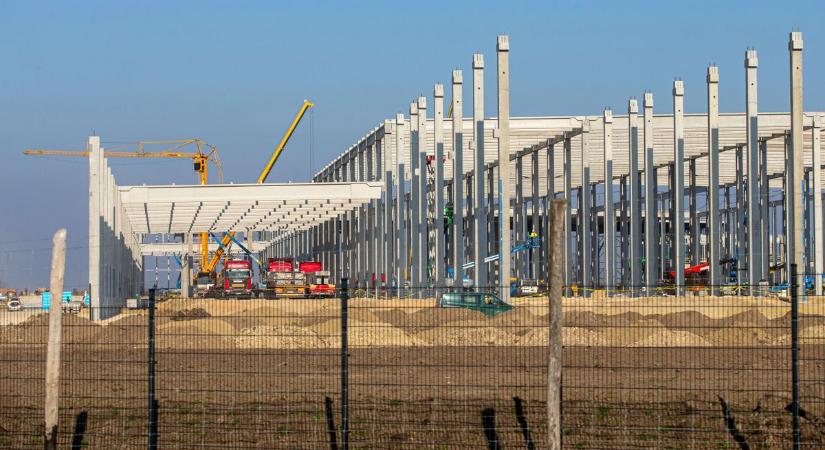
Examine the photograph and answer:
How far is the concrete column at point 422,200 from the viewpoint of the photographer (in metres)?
48.3

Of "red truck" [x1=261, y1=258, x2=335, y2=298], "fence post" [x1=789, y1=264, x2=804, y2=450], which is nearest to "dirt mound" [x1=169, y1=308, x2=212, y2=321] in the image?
"fence post" [x1=789, y1=264, x2=804, y2=450]

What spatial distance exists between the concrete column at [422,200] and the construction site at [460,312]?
0.34 feet

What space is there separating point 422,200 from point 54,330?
39.5m

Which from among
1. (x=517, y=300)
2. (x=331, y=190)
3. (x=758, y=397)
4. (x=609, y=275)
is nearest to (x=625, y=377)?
(x=758, y=397)

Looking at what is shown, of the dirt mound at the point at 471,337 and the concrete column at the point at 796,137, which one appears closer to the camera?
the dirt mound at the point at 471,337

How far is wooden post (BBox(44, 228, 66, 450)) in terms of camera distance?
35.6 feet

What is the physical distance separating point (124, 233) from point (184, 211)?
3.05 meters

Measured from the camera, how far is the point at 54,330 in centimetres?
1093

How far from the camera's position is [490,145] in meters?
57.5

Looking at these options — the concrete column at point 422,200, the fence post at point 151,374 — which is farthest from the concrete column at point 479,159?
the fence post at point 151,374

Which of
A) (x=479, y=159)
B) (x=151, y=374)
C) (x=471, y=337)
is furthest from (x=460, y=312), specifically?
(x=479, y=159)

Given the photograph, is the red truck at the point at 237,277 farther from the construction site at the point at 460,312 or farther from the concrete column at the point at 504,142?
the concrete column at the point at 504,142

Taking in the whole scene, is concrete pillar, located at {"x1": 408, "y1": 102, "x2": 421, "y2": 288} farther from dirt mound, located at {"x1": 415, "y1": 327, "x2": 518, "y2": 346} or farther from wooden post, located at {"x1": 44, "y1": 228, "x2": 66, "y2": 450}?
wooden post, located at {"x1": 44, "y1": 228, "x2": 66, "y2": 450}

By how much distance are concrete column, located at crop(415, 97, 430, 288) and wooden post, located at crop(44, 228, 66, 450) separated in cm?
3735
